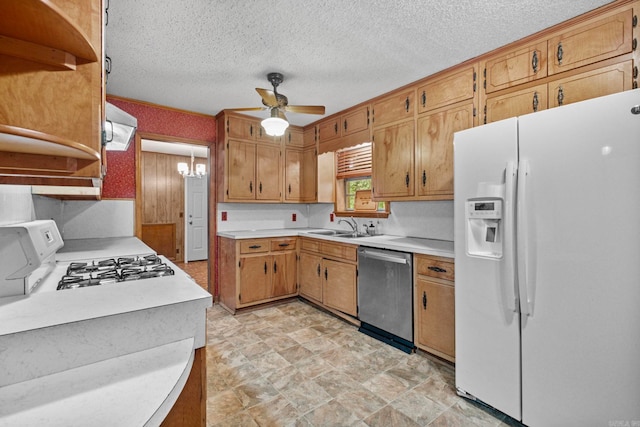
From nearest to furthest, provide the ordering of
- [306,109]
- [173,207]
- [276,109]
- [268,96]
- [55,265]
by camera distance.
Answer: [55,265], [268,96], [276,109], [306,109], [173,207]

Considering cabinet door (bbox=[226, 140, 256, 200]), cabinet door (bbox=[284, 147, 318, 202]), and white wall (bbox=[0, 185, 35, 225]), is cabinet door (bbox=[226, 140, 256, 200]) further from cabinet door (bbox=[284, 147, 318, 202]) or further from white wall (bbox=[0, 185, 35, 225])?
white wall (bbox=[0, 185, 35, 225])

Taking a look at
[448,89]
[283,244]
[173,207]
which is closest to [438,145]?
[448,89]

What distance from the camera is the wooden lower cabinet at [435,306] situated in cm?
221

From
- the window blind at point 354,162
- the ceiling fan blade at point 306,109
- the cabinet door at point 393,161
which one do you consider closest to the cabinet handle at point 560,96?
the cabinet door at point 393,161

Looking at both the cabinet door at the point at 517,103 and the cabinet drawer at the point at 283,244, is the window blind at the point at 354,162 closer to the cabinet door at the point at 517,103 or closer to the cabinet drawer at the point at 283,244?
the cabinet drawer at the point at 283,244

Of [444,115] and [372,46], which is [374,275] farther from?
[372,46]

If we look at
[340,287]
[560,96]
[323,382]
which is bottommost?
[323,382]

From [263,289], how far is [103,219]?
188 centimetres

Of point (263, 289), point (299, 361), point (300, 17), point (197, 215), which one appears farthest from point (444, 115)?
point (197, 215)

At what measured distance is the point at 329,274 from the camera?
3.34 meters

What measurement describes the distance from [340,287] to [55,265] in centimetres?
234

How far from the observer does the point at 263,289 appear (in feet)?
11.7

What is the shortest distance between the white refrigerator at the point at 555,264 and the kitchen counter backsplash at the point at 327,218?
3.53 ft

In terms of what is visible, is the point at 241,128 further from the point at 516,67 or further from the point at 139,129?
the point at 516,67
